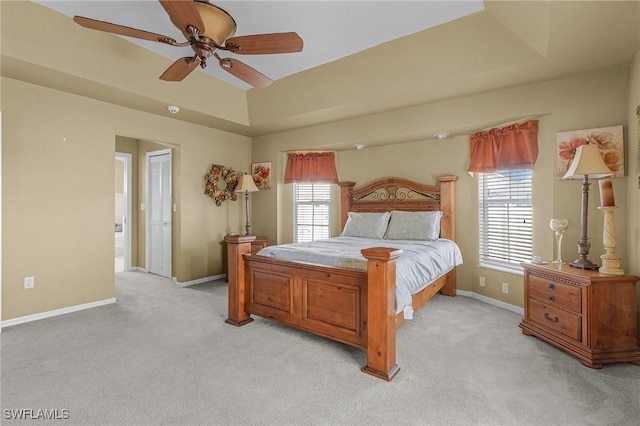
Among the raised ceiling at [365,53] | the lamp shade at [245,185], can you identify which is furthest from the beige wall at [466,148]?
the lamp shade at [245,185]

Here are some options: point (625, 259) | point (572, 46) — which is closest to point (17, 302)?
point (572, 46)

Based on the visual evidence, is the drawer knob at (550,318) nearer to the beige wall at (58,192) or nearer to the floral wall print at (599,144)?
the floral wall print at (599,144)

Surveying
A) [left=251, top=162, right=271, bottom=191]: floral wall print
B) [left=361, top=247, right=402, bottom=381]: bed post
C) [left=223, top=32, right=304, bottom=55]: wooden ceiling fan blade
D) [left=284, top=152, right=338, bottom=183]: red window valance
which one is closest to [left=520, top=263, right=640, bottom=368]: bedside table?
[left=361, top=247, right=402, bottom=381]: bed post

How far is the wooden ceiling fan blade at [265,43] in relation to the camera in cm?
221

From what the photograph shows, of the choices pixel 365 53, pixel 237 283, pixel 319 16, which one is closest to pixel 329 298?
pixel 237 283

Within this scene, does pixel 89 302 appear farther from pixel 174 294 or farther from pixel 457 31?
pixel 457 31

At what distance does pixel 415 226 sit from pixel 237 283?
2318 mm

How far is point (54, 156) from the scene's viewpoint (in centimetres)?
343

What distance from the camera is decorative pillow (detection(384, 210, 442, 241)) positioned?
3.94 m

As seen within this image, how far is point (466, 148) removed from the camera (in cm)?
411

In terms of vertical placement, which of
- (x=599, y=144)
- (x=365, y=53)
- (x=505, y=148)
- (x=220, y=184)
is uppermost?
(x=365, y=53)

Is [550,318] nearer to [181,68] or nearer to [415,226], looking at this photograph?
[415,226]

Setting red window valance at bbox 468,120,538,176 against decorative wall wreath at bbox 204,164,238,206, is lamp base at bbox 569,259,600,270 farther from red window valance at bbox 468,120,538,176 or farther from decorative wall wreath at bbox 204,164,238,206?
decorative wall wreath at bbox 204,164,238,206

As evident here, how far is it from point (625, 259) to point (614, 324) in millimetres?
784
